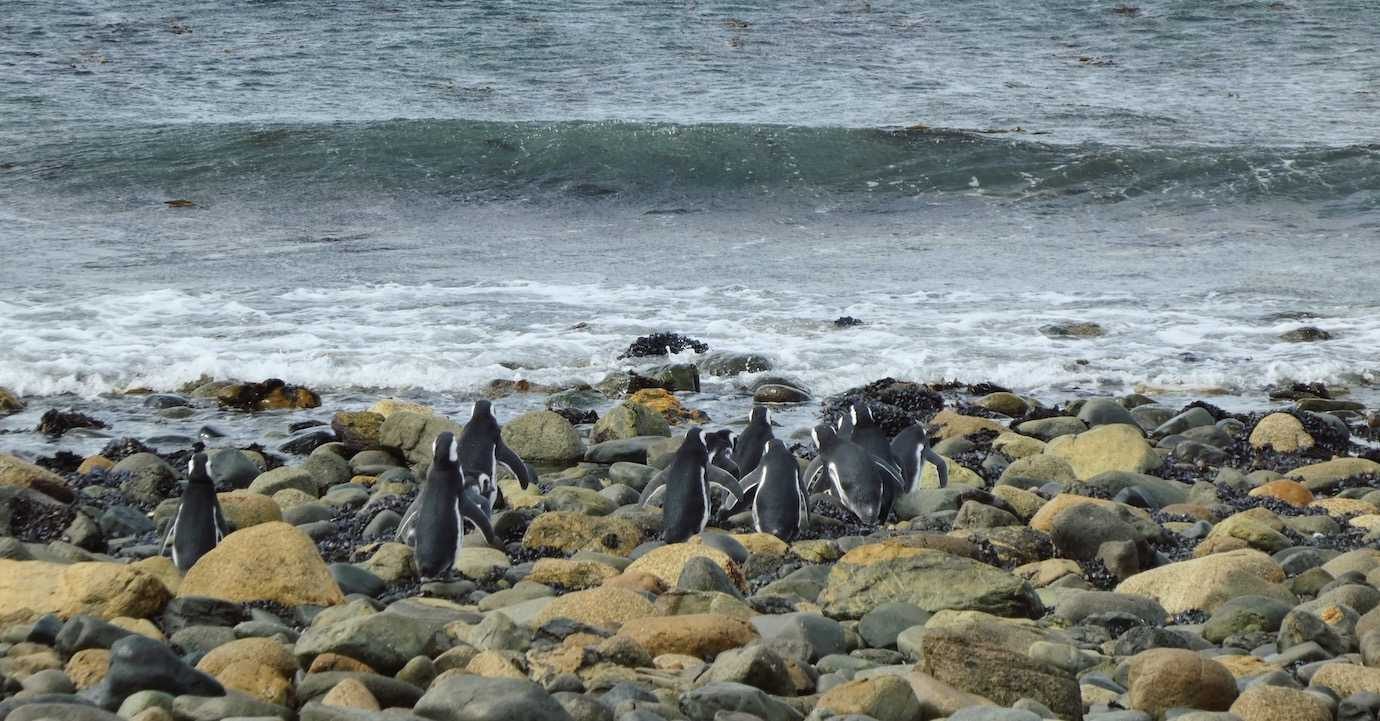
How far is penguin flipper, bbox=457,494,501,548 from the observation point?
6355 mm

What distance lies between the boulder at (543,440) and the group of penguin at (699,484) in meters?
0.50

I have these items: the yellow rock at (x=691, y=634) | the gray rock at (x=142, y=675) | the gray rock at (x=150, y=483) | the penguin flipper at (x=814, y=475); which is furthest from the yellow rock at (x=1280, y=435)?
the gray rock at (x=142, y=675)

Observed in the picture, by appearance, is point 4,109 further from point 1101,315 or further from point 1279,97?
point 1279,97

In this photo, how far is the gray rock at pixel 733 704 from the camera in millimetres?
3936

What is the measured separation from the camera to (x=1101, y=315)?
42.3 ft

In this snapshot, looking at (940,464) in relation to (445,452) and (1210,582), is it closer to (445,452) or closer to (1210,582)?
(1210,582)

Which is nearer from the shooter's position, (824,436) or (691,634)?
(691,634)

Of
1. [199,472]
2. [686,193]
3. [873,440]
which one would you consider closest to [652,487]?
[873,440]

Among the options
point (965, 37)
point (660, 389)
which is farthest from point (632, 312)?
point (965, 37)

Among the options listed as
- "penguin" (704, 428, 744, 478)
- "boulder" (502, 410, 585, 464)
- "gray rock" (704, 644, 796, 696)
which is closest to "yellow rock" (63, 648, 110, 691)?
"gray rock" (704, 644, 796, 696)

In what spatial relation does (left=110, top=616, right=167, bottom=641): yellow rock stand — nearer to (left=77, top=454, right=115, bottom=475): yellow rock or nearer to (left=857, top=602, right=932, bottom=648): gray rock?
(left=857, top=602, right=932, bottom=648): gray rock

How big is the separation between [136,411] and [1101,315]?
25.8 ft

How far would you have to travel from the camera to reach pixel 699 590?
5.31 m

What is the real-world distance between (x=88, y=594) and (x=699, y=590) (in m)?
2.09
